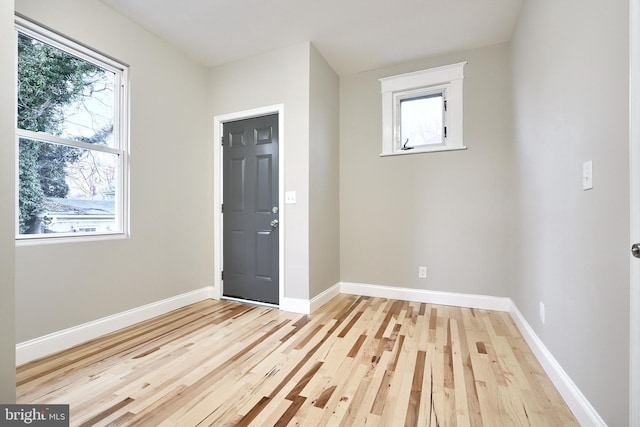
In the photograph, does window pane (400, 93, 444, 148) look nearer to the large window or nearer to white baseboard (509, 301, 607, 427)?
white baseboard (509, 301, 607, 427)

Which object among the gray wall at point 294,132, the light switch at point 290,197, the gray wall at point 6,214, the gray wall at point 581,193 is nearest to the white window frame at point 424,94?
the gray wall at point 581,193

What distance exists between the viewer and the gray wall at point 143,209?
1979 mm

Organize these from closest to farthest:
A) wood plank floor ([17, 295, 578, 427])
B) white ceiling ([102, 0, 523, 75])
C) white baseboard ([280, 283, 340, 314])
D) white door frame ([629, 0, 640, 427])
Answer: white door frame ([629, 0, 640, 427]), wood plank floor ([17, 295, 578, 427]), white ceiling ([102, 0, 523, 75]), white baseboard ([280, 283, 340, 314])

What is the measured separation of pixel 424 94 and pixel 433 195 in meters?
1.18

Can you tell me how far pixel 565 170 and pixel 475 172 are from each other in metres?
1.52

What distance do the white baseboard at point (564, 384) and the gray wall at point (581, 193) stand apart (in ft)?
0.16

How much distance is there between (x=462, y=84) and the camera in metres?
3.02

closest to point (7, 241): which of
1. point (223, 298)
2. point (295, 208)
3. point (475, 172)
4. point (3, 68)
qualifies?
point (3, 68)

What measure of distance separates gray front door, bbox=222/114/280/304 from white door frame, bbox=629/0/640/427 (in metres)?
2.57

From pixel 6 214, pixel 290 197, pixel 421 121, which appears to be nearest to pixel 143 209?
pixel 290 197

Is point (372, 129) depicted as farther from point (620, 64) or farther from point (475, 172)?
point (620, 64)

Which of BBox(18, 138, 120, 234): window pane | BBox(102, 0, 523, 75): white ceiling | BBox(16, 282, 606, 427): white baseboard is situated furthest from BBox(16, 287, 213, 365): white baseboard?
BBox(102, 0, 523, 75): white ceiling

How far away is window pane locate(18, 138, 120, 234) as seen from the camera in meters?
1.95

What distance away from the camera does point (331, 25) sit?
2.62 metres
